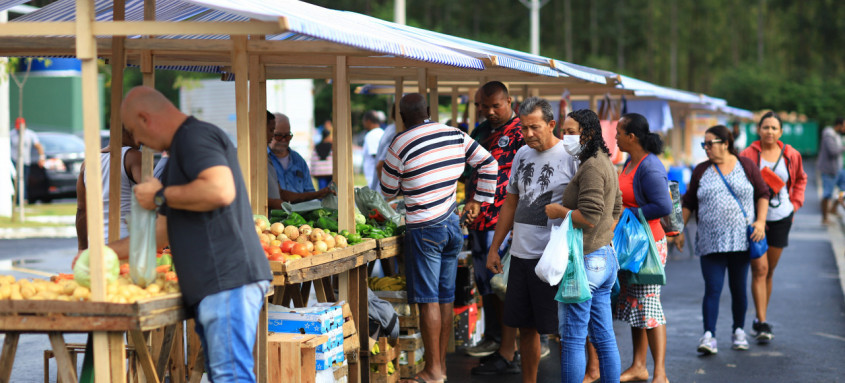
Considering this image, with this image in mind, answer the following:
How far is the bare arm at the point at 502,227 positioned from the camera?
6098 millimetres

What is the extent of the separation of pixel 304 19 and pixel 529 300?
8.24ft

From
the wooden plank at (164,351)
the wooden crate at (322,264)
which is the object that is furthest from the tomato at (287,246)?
the wooden plank at (164,351)

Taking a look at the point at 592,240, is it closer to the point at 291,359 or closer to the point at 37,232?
the point at 291,359

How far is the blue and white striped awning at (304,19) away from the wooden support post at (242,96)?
20 centimetres

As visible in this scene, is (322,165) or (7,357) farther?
(322,165)

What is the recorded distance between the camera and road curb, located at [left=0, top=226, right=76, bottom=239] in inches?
632

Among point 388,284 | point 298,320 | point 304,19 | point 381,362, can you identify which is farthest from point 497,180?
point 304,19

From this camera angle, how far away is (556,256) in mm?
5410

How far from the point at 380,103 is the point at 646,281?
4436 centimetres

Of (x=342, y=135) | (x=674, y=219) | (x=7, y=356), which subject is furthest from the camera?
(x=674, y=219)

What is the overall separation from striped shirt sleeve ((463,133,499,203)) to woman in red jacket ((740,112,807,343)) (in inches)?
111

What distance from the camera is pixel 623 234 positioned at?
6562 mm

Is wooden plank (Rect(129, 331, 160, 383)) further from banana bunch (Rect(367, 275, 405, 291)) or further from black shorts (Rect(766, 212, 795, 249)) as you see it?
black shorts (Rect(766, 212, 795, 249))

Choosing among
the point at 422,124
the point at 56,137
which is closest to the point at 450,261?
the point at 422,124
